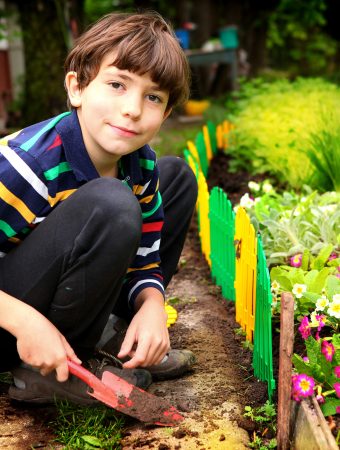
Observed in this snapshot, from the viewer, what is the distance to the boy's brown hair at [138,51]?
1995mm

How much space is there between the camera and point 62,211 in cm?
194

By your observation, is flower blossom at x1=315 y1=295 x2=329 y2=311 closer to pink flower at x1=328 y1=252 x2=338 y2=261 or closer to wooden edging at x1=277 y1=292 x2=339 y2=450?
wooden edging at x1=277 y1=292 x2=339 y2=450

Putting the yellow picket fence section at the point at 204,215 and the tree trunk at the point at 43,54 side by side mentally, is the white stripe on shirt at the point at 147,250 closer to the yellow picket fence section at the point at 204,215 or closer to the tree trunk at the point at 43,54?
the yellow picket fence section at the point at 204,215

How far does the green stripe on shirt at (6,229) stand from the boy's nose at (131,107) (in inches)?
18.6

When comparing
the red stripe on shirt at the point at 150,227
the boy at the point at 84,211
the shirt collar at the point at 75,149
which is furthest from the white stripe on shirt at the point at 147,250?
the shirt collar at the point at 75,149

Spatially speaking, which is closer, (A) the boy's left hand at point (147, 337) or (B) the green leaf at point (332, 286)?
(A) the boy's left hand at point (147, 337)

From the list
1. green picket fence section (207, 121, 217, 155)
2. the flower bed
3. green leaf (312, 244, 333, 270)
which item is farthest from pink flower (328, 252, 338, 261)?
green picket fence section (207, 121, 217, 155)

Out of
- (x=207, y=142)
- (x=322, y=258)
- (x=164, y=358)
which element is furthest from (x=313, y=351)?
(x=207, y=142)

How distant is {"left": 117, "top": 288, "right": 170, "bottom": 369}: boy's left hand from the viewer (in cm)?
195

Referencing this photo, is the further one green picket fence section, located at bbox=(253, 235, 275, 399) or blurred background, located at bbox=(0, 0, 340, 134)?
blurred background, located at bbox=(0, 0, 340, 134)

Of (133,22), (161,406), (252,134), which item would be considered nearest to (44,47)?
(252,134)

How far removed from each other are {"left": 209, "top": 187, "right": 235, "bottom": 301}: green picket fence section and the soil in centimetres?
11

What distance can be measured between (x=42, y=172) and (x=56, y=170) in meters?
0.05

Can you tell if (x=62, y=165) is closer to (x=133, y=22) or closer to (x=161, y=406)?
(x=133, y=22)
